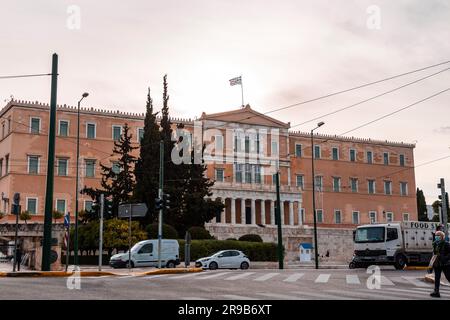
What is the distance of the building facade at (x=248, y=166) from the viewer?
205ft

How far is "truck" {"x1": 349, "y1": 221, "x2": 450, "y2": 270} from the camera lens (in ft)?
97.7

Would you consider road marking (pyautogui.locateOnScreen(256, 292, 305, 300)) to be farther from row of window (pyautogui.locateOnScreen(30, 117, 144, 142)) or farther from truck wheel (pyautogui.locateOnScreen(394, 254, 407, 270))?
row of window (pyautogui.locateOnScreen(30, 117, 144, 142))

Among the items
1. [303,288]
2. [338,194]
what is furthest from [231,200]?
[303,288]

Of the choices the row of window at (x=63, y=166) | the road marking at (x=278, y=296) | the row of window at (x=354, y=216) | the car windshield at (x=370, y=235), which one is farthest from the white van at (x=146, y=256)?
the row of window at (x=354, y=216)

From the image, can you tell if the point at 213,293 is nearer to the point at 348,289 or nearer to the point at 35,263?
the point at 348,289

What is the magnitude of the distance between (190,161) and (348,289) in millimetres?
33630

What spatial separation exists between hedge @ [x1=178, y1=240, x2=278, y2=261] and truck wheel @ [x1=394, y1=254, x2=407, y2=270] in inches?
680

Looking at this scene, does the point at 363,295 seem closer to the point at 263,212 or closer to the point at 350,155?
the point at 263,212

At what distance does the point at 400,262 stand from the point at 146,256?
14356 millimetres

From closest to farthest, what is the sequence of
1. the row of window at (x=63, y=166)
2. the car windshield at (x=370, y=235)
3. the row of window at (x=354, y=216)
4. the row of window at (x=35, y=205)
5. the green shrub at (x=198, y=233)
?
the car windshield at (x=370, y=235) < the green shrub at (x=198, y=233) < the row of window at (x=35, y=205) < the row of window at (x=63, y=166) < the row of window at (x=354, y=216)

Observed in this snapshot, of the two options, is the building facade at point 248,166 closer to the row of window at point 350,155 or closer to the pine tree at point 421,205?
the row of window at point 350,155

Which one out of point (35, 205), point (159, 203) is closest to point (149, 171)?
point (159, 203)

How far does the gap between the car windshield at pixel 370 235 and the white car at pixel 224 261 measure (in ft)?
27.8

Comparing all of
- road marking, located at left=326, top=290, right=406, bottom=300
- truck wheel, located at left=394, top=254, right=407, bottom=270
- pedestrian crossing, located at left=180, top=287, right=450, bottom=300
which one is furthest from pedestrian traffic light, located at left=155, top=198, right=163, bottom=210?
road marking, located at left=326, top=290, right=406, bottom=300
